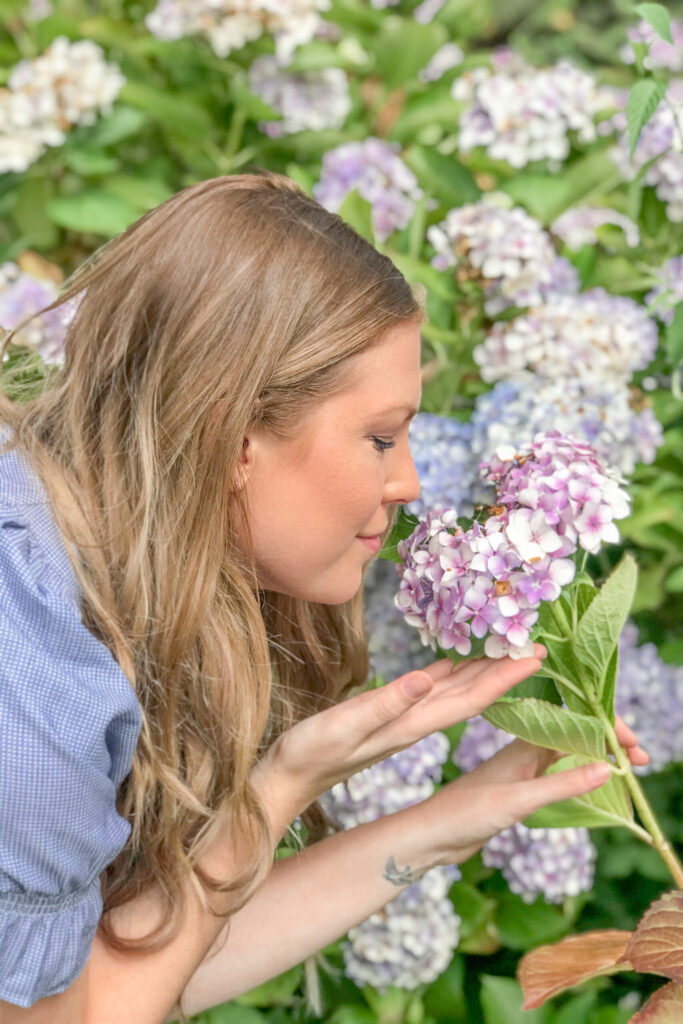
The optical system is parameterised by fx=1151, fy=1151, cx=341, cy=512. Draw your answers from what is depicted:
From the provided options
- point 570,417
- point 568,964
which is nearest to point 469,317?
point 570,417

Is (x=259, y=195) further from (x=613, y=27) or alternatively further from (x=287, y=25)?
(x=613, y=27)

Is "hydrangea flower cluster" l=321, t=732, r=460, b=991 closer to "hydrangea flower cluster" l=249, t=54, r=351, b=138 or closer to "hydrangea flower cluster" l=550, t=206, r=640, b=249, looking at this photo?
"hydrangea flower cluster" l=550, t=206, r=640, b=249

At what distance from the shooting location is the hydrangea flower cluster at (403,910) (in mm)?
1474

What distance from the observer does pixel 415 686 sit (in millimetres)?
1095

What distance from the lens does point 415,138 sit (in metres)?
2.16

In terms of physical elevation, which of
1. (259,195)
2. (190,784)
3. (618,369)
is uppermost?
(259,195)

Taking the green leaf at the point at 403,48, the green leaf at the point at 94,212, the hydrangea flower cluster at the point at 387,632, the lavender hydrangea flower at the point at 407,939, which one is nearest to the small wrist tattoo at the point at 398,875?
the lavender hydrangea flower at the point at 407,939

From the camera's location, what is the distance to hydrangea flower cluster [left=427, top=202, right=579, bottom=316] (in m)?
1.59

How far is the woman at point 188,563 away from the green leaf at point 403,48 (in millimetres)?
987

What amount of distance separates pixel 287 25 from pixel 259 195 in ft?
3.16

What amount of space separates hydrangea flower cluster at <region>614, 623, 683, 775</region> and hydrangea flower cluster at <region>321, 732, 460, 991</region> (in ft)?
1.21

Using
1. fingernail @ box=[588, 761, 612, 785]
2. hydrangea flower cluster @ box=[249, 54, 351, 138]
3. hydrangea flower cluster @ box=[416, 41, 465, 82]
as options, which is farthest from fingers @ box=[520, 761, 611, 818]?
hydrangea flower cluster @ box=[416, 41, 465, 82]

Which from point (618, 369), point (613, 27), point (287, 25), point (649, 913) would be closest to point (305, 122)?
point (287, 25)

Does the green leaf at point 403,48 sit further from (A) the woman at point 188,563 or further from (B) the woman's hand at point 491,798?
(B) the woman's hand at point 491,798
